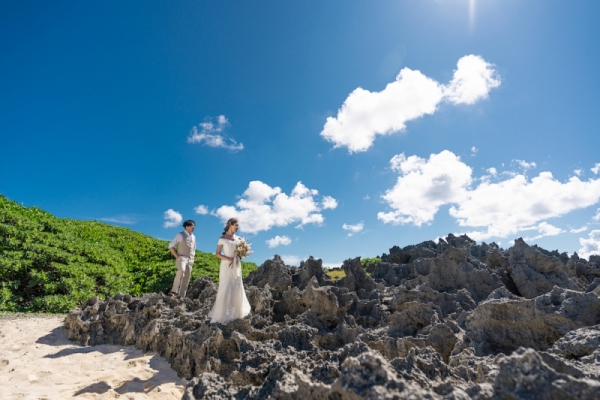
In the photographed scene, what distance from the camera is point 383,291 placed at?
10.5 meters

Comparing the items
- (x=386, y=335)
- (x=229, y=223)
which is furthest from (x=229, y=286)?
(x=386, y=335)

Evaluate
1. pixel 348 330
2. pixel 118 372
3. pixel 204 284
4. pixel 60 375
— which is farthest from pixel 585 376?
pixel 204 284

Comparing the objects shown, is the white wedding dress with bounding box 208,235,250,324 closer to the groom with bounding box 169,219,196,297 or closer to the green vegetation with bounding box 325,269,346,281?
the groom with bounding box 169,219,196,297

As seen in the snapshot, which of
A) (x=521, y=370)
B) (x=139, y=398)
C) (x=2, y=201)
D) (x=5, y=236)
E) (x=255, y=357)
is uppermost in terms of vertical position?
(x=2, y=201)

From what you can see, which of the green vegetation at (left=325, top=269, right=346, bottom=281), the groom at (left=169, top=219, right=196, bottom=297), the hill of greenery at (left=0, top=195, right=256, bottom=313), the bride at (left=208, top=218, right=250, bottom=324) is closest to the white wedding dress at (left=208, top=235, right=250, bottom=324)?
the bride at (left=208, top=218, right=250, bottom=324)

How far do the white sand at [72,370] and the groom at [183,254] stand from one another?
11.9 ft

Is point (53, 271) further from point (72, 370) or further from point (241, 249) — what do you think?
point (241, 249)

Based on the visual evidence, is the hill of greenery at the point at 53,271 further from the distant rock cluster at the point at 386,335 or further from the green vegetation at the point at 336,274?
the green vegetation at the point at 336,274

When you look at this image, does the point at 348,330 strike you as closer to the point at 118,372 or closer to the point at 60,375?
the point at 118,372

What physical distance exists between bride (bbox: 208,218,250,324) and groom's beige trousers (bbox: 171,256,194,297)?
3.67 meters

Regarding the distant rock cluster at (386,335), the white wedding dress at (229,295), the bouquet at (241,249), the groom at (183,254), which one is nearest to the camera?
the distant rock cluster at (386,335)

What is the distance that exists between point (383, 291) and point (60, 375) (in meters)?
8.22

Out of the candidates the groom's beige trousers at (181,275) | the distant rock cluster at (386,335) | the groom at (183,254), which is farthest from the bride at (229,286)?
the groom's beige trousers at (181,275)

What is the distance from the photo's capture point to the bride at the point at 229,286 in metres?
7.67
